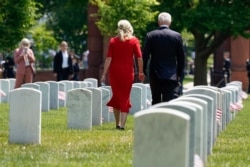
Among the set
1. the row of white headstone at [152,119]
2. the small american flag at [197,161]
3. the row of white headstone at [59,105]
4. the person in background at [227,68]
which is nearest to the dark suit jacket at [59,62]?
the row of white headstone at [59,105]

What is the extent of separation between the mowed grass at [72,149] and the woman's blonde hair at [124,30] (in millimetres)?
1770

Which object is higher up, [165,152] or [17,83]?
[165,152]

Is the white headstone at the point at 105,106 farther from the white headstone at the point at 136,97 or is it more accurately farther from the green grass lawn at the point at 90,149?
the white headstone at the point at 136,97

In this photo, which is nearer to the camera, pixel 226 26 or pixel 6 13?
pixel 6 13

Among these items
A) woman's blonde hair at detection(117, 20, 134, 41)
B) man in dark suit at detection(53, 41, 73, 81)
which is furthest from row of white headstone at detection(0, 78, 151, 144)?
man in dark suit at detection(53, 41, 73, 81)

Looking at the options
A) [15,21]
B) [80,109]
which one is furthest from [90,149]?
Result: [15,21]

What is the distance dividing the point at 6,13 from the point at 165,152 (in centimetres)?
1780

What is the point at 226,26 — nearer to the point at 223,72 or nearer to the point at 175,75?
the point at 223,72

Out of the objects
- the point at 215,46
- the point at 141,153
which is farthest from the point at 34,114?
the point at 215,46

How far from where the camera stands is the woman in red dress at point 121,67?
67.9 ft

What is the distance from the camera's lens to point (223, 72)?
56.2 m

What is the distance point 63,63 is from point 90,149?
60.6 feet

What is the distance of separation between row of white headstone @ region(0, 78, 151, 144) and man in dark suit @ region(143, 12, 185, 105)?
202cm

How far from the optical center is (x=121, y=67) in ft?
68.5
